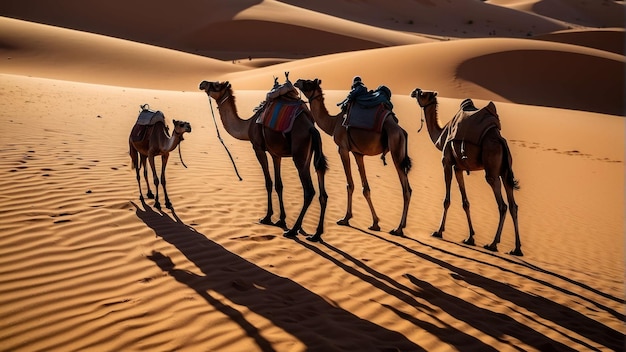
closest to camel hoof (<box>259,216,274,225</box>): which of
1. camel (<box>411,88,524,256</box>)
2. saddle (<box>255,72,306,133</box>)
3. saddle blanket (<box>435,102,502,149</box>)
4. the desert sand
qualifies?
the desert sand

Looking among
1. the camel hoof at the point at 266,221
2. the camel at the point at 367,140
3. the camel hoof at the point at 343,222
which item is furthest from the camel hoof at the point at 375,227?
the camel hoof at the point at 266,221

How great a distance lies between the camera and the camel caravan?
6.31 metres

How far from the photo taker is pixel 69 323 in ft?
11.8

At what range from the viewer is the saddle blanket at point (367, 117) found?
6.89m

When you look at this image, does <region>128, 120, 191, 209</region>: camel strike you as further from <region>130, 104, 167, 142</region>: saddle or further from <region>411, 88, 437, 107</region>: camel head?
<region>411, 88, 437, 107</region>: camel head

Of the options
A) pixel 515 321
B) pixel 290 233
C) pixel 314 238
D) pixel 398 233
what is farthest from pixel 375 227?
pixel 515 321

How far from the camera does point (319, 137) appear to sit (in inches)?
249

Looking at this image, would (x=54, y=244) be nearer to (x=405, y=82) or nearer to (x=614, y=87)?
(x=405, y=82)

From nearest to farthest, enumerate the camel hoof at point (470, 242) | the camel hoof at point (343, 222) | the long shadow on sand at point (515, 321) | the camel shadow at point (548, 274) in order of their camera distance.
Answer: the long shadow on sand at point (515, 321) → the camel shadow at point (548, 274) → the camel hoof at point (470, 242) → the camel hoof at point (343, 222)

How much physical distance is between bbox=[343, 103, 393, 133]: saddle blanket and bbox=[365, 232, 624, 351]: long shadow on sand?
2.52m

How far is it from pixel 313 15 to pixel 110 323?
59912 mm

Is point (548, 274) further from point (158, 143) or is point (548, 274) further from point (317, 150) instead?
point (158, 143)

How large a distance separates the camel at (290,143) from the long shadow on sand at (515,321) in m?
1.75

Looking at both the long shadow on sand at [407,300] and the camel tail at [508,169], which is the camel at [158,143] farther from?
the camel tail at [508,169]
